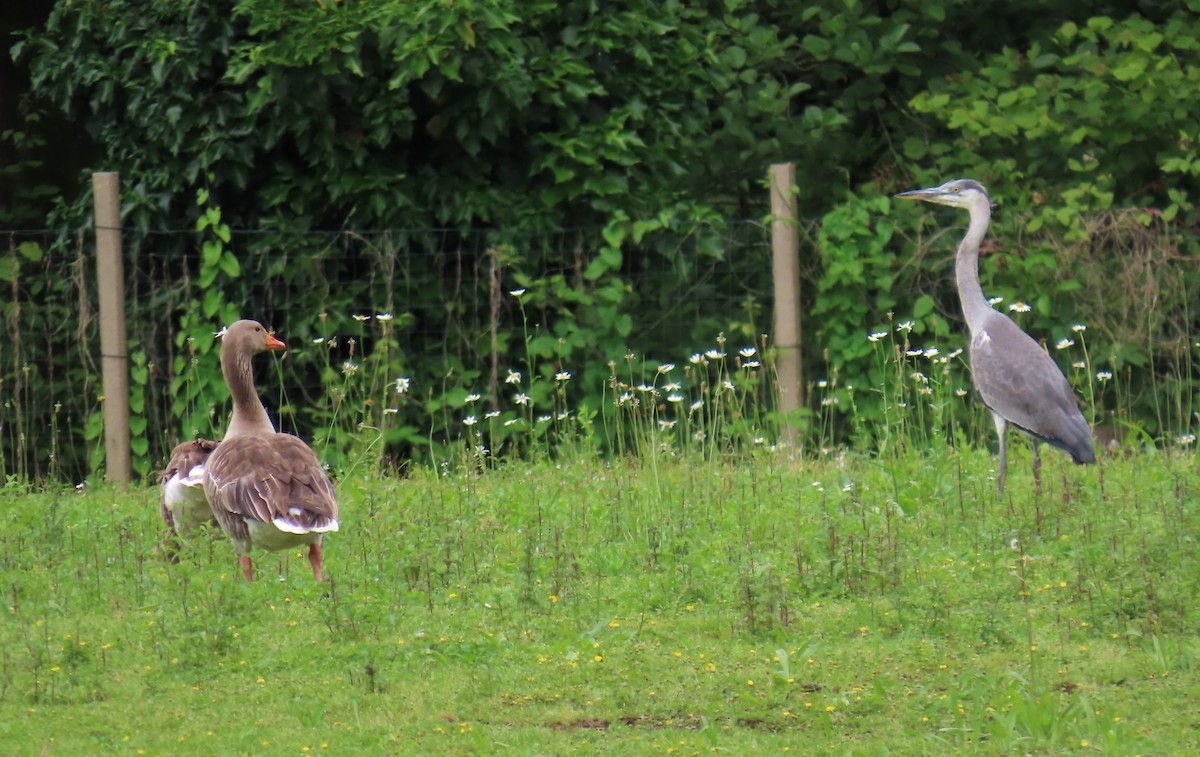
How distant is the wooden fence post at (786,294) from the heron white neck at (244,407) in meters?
3.66

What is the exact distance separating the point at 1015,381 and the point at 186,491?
440 centimetres

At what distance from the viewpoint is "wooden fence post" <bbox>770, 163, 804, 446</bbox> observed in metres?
10.2

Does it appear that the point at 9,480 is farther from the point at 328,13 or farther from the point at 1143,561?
the point at 1143,561

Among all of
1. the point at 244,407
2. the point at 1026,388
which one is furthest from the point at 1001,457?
the point at 244,407

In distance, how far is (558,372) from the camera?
10477mm

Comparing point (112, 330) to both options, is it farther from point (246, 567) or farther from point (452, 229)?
point (246, 567)

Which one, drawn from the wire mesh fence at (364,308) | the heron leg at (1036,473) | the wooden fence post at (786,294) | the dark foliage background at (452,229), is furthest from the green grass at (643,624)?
the dark foliage background at (452,229)

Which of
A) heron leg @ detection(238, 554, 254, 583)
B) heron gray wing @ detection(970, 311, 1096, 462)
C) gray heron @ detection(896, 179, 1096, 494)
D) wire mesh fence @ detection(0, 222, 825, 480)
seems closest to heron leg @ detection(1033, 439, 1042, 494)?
gray heron @ detection(896, 179, 1096, 494)

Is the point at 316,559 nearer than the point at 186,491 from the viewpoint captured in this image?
Yes

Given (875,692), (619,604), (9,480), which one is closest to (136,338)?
(9,480)

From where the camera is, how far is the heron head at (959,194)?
31.4 feet

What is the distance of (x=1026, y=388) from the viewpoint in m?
8.57

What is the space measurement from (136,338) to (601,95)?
3461mm

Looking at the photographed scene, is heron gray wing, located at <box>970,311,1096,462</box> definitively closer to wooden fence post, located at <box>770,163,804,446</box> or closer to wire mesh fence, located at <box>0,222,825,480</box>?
wooden fence post, located at <box>770,163,804,446</box>
